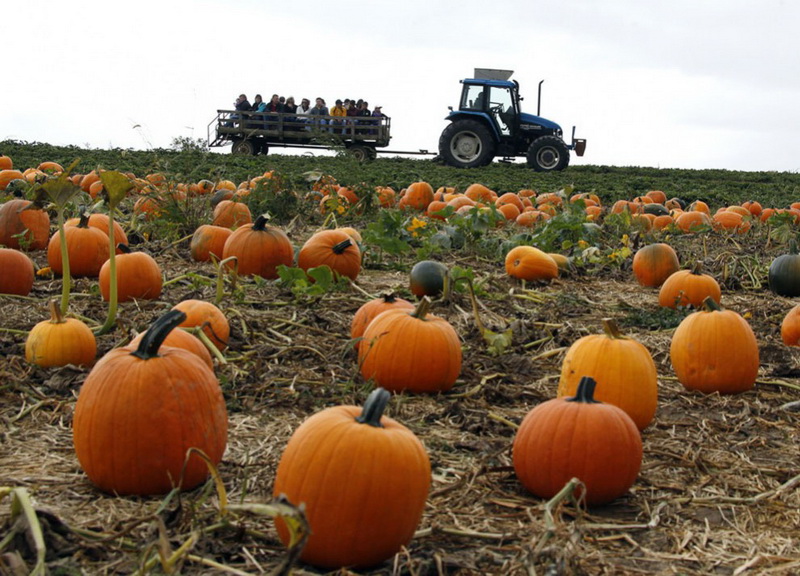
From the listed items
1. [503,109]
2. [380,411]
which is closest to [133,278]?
[380,411]

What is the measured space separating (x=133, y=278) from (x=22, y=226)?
2268 millimetres

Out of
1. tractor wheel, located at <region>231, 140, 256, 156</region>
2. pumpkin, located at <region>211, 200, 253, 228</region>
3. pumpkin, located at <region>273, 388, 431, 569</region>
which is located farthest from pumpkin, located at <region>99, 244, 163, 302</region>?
tractor wheel, located at <region>231, 140, 256, 156</region>

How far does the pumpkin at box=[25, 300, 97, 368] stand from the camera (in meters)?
4.16

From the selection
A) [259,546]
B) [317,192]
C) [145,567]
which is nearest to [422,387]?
[259,546]

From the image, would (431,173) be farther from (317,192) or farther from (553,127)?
(317,192)

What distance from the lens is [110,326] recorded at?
15.5ft

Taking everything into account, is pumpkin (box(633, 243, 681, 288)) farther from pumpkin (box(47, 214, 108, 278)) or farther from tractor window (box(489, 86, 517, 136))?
tractor window (box(489, 86, 517, 136))

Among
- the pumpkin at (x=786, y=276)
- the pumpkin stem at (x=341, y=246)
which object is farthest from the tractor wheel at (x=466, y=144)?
the pumpkin stem at (x=341, y=246)

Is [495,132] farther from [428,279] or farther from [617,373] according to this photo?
[617,373]

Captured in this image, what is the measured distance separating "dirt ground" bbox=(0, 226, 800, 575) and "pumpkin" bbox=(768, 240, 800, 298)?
3.31 ft

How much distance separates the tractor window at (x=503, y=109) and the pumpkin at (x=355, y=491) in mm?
23911

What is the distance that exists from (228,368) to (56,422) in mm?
871

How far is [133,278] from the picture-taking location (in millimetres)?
5551

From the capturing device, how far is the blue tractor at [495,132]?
25453mm
